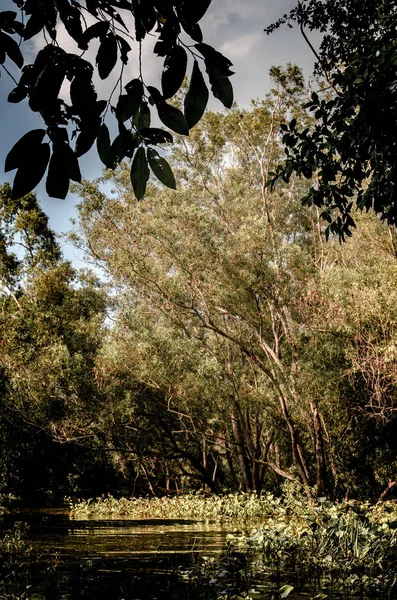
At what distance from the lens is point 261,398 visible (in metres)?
16.8

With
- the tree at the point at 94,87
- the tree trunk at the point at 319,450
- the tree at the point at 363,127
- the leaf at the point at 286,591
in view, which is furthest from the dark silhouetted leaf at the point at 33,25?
the tree trunk at the point at 319,450

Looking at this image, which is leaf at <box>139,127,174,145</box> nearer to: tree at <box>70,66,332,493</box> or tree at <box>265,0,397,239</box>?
tree at <box>265,0,397,239</box>

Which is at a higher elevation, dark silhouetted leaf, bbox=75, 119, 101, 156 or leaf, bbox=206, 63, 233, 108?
leaf, bbox=206, 63, 233, 108

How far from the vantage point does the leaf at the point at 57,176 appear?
1.43 m

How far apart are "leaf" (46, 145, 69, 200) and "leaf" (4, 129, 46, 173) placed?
7cm

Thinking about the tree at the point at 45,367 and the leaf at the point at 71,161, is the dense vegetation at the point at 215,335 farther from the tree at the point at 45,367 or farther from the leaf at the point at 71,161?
the leaf at the point at 71,161

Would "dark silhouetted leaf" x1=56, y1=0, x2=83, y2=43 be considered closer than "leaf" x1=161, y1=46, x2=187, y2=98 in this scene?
No

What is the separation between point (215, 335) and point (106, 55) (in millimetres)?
17582

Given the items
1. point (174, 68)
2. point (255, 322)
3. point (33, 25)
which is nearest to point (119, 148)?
point (174, 68)

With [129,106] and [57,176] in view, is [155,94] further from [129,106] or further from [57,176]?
[57,176]

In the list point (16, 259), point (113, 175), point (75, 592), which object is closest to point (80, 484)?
point (16, 259)

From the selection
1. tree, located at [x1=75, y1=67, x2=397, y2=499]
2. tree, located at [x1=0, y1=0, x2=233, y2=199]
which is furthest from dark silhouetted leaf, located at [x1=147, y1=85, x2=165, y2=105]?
tree, located at [x1=75, y1=67, x2=397, y2=499]

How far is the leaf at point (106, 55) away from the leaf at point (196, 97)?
0.81 ft

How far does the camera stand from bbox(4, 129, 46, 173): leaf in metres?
1.32
